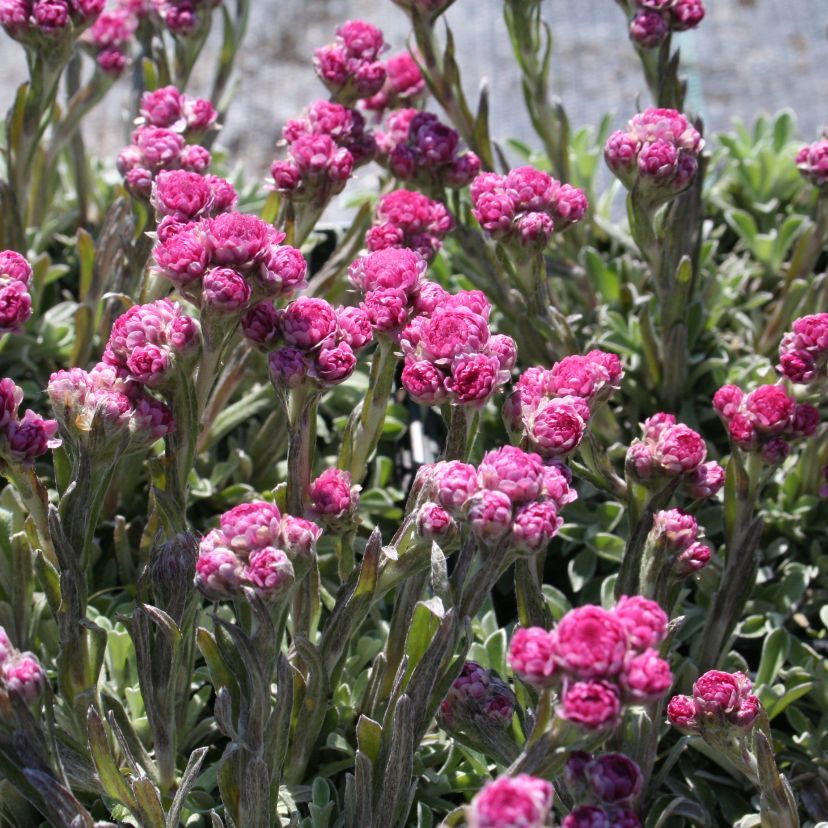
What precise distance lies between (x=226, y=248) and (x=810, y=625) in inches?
35.5

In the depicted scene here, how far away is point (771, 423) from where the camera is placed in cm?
125

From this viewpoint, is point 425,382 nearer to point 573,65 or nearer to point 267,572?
point 267,572

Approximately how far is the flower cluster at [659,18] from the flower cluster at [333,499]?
2.32ft

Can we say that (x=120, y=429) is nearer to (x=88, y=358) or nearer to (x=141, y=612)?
(x=141, y=612)

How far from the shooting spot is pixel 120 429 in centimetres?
107

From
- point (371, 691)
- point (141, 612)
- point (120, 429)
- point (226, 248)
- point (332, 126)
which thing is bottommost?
point (371, 691)

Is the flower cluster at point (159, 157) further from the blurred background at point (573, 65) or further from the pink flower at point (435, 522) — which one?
the blurred background at point (573, 65)

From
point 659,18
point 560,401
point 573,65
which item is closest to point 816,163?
point 659,18

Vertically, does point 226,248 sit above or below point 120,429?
above

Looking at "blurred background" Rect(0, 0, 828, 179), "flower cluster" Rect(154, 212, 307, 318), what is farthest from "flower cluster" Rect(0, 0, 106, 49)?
"blurred background" Rect(0, 0, 828, 179)

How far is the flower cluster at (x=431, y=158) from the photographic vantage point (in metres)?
1.47

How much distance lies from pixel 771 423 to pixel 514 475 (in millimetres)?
416

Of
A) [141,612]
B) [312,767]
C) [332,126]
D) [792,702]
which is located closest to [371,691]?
[312,767]

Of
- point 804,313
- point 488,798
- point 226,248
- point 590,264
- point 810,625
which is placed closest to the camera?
point 488,798
